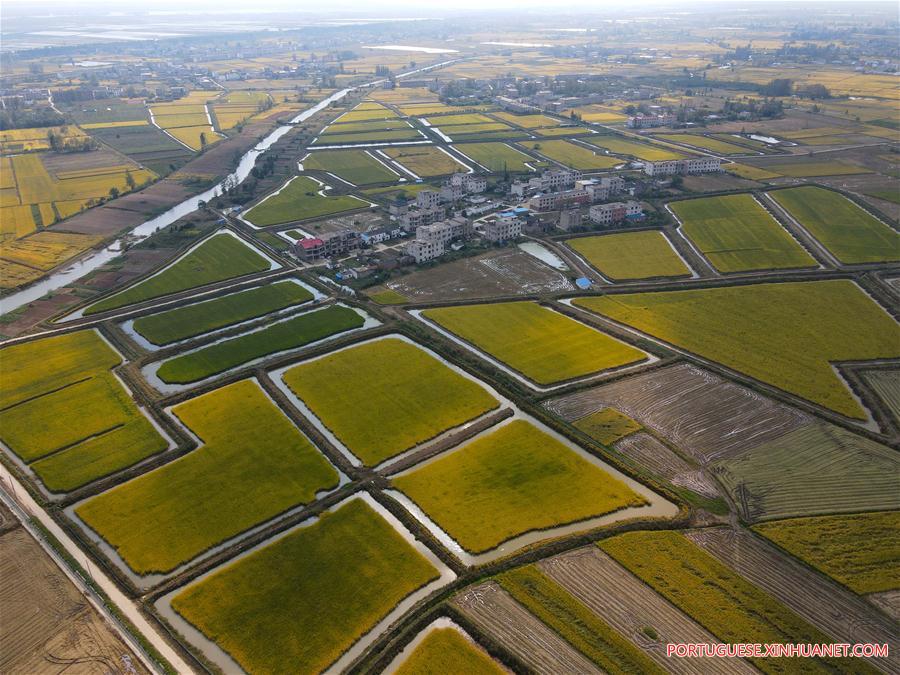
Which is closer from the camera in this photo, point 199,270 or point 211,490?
point 211,490

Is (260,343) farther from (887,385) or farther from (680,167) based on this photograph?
(680,167)

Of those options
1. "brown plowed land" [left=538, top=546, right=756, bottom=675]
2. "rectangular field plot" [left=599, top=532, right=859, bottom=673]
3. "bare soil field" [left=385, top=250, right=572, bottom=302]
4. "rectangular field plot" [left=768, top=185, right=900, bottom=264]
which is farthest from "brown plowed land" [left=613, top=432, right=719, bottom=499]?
"rectangular field plot" [left=768, top=185, right=900, bottom=264]

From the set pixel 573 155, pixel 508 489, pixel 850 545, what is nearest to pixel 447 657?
pixel 508 489

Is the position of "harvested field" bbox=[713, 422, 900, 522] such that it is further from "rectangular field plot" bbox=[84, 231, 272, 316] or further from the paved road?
"rectangular field plot" bbox=[84, 231, 272, 316]

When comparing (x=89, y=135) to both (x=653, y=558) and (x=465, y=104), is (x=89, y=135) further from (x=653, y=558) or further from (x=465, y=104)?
(x=653, y=558)

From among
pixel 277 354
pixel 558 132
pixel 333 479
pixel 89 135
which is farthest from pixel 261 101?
pixel 333 479
